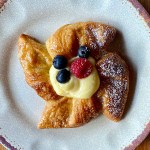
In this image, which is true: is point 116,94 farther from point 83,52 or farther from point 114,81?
point 83,52

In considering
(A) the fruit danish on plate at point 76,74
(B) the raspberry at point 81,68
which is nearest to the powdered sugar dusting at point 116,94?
(A) the fruit danish on plate at point 76,74

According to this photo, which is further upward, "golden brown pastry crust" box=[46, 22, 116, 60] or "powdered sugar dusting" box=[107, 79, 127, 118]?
"golden brown pastry crust" box=[46, 22, 116, 60]

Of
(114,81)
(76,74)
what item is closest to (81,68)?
(76,74)

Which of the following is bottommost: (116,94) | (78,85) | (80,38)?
(116,94)

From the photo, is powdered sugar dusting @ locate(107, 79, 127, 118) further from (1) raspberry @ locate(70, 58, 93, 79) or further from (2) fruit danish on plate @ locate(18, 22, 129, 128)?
(1) raspberry @ locate(70, 58, 93, 79)

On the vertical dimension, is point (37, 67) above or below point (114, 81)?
above

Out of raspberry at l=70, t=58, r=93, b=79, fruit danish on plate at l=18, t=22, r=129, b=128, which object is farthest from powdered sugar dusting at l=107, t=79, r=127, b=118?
raspberry at l=70, t=58, r=93, b=79

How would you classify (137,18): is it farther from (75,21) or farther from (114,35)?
(75,21)
